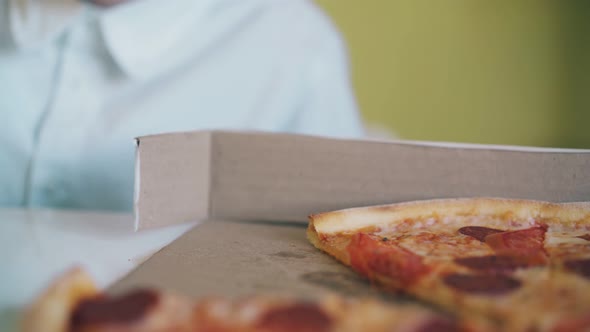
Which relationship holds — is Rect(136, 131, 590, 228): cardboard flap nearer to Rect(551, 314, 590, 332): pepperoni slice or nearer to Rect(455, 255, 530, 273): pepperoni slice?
Rect(455, 255, 530, 273): pepperoni slice

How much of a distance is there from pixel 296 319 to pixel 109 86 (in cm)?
119

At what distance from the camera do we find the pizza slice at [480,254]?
0.50 metres

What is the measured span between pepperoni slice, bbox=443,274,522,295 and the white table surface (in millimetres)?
361

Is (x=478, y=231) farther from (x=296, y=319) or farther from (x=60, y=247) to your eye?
(x=60, y=247)

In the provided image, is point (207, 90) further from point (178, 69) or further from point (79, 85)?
point (79, 85)

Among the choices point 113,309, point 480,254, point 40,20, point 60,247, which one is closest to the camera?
point 113,309

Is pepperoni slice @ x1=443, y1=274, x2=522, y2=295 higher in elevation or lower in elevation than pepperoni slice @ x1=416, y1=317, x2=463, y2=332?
higher

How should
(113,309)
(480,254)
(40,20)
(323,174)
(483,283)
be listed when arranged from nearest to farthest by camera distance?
1. (113,309)
2. (483,283)
3. (480,254)
4. (323,174)
5. (40,20)

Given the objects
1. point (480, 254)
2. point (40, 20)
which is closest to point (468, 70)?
point (40, 20)

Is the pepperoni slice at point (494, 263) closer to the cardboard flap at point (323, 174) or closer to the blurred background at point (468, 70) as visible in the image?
the cardboard flap at point (323, 174)

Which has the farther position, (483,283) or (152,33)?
(152,33)

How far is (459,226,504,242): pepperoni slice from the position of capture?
31.0 inches

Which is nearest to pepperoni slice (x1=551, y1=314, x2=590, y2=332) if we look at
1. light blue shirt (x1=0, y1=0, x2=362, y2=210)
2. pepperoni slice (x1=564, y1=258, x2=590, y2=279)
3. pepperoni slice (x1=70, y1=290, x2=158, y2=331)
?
pepperoni slice (x1=564, y1=258, x2=590, y2=279)

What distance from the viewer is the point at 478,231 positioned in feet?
2.64
